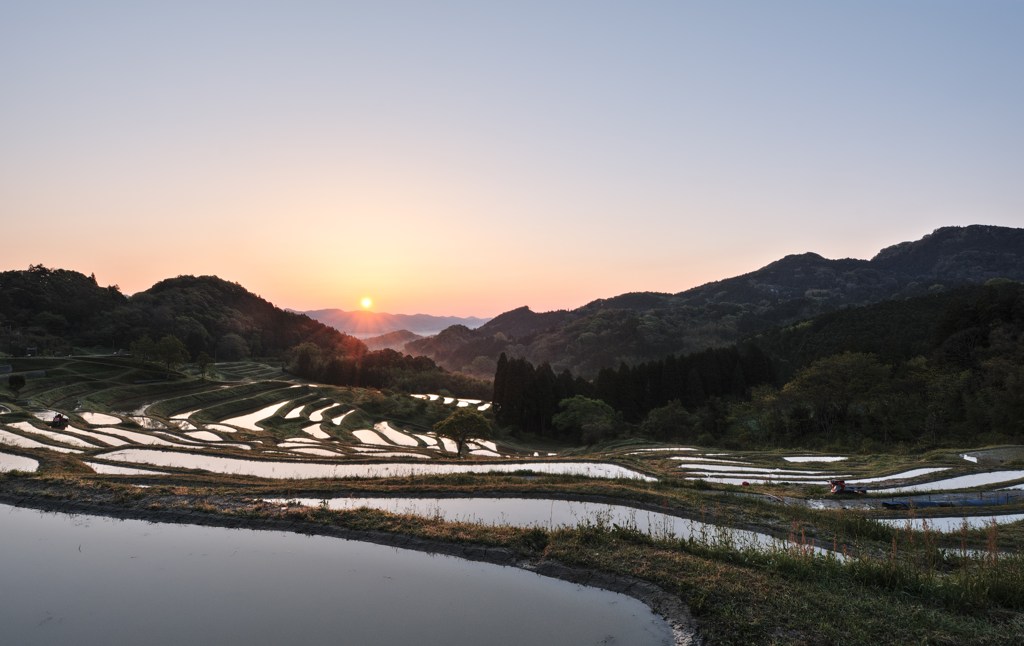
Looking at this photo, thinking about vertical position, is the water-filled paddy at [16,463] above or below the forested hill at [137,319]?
below

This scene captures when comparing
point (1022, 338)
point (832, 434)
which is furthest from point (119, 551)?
point (1022, 338)

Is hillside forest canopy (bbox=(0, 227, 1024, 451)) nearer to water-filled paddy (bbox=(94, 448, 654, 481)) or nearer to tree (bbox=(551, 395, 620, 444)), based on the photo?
tree (bbox=(551, 395, 620, 444))

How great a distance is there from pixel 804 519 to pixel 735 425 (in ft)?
124

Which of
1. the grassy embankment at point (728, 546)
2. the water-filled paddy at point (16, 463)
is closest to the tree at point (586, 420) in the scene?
the grassy embankment at point (728, 546)

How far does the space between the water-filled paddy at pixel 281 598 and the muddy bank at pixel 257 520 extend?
0.32 meters

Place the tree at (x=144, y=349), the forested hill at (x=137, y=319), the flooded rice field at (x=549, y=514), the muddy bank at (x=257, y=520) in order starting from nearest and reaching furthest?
the muddy bank at (x=257, y=520) → the flooded rice field at (x=549, y=514) → the tree at (x=144, y=349) → the forested hill at (x=137, y=319)

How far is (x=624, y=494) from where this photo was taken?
59.4ft

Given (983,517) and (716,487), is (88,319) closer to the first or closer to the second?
(716,487)

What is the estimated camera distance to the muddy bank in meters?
9.73

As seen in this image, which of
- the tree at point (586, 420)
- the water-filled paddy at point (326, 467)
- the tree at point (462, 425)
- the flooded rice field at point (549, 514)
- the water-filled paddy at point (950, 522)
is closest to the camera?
the flooded rice field at point (549, 514)

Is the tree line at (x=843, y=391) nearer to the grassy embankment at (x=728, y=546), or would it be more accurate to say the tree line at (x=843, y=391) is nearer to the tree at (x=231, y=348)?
the grassy embankment at (x=728, y=546)

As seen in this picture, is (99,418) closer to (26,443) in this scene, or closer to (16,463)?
(26,443)

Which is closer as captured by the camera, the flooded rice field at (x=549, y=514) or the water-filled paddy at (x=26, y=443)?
the flooded rice field at (x=549, y=514)

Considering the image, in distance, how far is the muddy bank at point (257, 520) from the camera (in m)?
9.73
